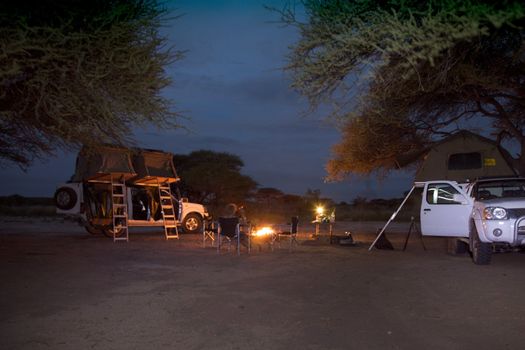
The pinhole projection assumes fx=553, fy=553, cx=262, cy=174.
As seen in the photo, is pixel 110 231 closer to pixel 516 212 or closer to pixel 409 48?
pixel 516 212

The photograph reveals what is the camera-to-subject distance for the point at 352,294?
829 cm

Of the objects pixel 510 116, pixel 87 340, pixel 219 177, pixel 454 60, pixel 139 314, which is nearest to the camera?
pixel 87 340

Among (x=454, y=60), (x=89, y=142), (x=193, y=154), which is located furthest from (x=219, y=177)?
(x=454, y=60)

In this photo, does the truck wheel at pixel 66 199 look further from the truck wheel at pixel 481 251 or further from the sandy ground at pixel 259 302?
the truck wheel at pixel 481 251

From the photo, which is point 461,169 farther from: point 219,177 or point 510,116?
point 219,177

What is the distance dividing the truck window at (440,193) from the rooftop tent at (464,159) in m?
4.39

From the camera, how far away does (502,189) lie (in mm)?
13227

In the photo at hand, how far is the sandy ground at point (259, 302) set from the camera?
5.75 meters

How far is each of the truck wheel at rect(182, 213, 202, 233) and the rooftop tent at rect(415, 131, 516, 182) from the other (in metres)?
9.04

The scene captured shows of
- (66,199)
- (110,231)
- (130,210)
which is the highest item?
(66,199)

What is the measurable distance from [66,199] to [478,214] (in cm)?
1345

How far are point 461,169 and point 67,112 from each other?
13983 mm

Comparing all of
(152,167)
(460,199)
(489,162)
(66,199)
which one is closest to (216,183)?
(152,167)

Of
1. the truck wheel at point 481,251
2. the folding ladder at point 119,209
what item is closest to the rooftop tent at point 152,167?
the folding ladder at point 119,209
